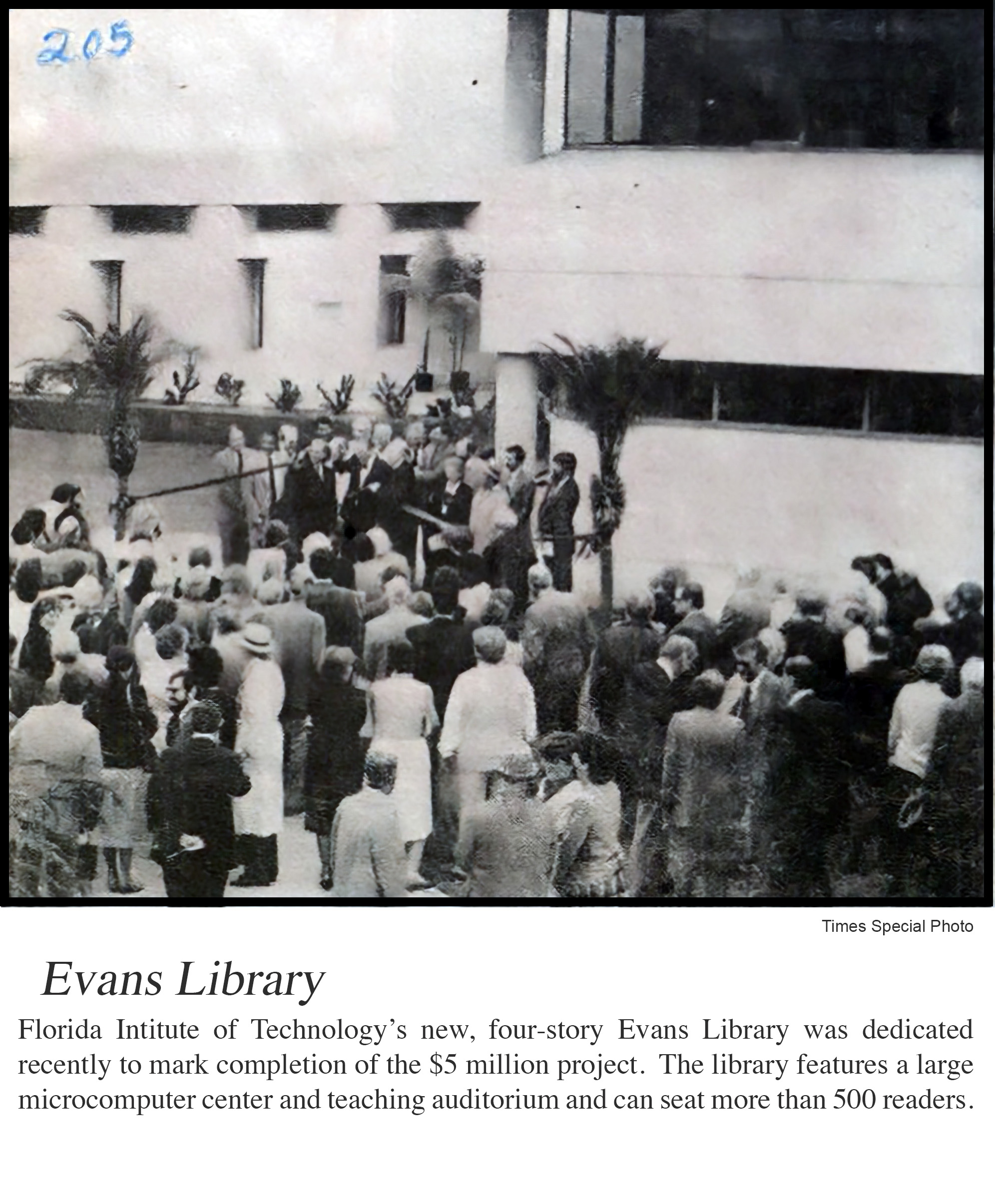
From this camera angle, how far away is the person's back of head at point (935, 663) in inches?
183

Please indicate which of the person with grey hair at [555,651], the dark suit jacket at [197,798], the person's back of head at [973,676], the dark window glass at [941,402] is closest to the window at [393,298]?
the person with grey hair at [555,651]

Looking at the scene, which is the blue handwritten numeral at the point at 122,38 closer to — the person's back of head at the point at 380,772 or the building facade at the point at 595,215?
the building facade at the point at 595,215

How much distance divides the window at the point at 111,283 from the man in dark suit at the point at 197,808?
1327 mm

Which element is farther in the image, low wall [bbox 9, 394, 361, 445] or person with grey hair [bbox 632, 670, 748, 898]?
low wall [bbox 9, 394, 361, 445]

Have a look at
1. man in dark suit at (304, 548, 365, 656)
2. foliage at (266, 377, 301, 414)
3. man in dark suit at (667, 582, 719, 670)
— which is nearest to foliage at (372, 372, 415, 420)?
foliage at (266, 377, 301, 414)

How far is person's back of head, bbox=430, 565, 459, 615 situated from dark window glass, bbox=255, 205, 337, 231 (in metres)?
1.24

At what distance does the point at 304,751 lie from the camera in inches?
184

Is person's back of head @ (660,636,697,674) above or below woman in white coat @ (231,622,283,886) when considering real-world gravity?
above

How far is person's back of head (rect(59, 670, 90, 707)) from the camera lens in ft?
15.4

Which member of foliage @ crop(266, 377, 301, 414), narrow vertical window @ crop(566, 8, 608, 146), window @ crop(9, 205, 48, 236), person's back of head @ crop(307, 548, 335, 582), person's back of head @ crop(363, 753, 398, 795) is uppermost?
narrow vertical window @ crop(566, 8, 608, 146)

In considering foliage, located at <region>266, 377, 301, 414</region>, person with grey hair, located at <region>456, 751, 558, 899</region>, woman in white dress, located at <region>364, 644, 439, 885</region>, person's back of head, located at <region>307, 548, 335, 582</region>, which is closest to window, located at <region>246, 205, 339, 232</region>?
foliage, located at <region>266, 377, 301, 414</region>

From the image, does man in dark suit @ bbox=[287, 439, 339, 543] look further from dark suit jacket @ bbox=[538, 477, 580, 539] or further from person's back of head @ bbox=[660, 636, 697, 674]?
person's back of head @ bbox=[660, 636, 697, 674]

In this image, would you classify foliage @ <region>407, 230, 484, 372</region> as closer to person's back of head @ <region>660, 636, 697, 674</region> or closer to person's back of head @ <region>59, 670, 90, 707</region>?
person's back of head @ <region>660, 636, 697, 674</region>

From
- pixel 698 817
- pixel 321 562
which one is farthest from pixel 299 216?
pixel 698 817
